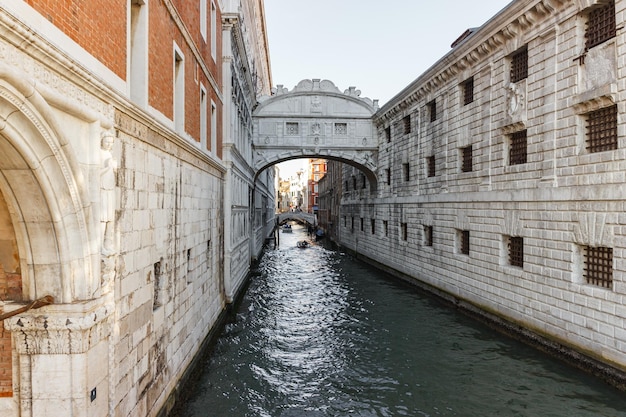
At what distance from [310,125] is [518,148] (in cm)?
1391

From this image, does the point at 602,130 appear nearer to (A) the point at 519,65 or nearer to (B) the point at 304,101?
(A) the point at 519,65

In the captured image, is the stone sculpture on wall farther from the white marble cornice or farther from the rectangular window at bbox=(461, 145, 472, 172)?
the rectangular window at bbox=(461, 145, 472, 172)

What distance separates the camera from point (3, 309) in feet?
12.5

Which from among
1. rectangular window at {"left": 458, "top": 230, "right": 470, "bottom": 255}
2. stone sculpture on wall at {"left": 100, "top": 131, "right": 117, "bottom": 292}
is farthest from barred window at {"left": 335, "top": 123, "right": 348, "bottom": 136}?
stone sculpture on wall at {"left": 100, "top": 131, "right": 117, "bottom": 292}

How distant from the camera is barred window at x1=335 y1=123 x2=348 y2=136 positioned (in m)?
23.9

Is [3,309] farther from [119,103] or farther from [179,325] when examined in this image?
[179,325]

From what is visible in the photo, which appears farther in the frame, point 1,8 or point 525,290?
point 525,290

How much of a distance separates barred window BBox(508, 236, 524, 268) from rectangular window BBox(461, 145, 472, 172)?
340 cm

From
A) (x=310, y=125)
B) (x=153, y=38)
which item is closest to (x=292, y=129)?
(x=310, y=125)

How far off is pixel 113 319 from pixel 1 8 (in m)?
3.26

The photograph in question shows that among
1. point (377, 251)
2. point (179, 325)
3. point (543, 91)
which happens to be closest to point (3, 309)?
point (179, 325)

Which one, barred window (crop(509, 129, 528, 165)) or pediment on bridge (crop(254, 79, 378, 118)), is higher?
pediment on bridge (crop(254, 79, 378, 118))

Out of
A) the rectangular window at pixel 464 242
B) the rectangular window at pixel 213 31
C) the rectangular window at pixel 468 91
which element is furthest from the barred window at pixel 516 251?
the rectangular window at pixel 213 31

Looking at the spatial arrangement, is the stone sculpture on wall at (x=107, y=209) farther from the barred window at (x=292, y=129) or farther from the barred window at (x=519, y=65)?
the barred window at (x=292, y=129)
